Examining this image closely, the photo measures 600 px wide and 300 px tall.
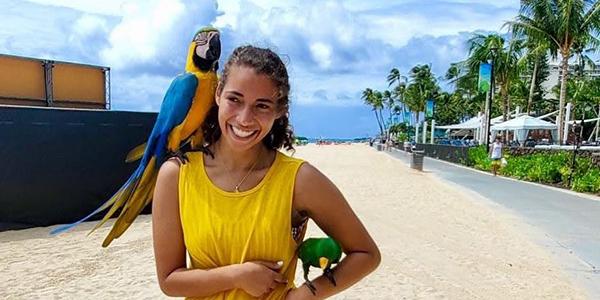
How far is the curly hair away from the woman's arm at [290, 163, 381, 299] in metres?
0.17

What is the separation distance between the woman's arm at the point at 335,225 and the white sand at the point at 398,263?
4.00 metres

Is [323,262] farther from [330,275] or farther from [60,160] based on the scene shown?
[60,160]

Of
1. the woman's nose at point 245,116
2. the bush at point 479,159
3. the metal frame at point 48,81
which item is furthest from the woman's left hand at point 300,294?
the bush at point 479,159

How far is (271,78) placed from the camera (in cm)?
143

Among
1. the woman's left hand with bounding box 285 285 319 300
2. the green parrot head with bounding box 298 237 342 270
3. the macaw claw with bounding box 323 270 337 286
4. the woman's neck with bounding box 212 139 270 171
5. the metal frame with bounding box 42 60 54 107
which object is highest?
the metal frame with bounding box 42 60 54 107

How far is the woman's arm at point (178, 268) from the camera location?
1.33 m

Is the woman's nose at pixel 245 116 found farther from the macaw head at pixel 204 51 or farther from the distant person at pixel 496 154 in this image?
the distant person at pixel 496 154

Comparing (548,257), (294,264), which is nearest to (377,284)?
(548,257)

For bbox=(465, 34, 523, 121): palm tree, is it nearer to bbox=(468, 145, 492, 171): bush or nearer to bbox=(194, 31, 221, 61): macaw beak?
bbox=(468, 145, 492, 171): bush

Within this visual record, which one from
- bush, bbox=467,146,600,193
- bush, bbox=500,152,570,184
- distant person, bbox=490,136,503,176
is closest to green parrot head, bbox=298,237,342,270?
bush, bbox=467,146,600,193

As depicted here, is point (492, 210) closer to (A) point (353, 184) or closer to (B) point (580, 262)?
(B) point (580, 262)

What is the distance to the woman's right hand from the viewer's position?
132 centimetres

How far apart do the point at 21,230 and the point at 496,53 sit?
28047mm

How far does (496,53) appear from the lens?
3059 centimetres
